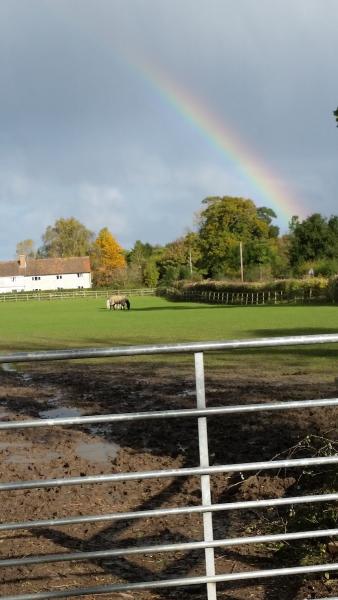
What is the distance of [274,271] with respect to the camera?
90.5m

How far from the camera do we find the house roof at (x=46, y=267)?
14162 cm

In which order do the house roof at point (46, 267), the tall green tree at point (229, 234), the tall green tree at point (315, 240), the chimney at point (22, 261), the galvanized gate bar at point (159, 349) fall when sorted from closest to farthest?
the galvanized gate bar at point (159, 349)
the tall green tree at point (315, 240)
the tall green tree at point (229, 234)
the house roof at point (46, 267)
the chimney at point (22, 261)

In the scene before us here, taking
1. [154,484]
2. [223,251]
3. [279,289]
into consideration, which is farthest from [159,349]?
[223,251]

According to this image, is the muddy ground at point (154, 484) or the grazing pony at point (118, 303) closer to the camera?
the muddy ground at point (154, 484)

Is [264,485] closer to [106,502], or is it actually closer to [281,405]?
[106,502]

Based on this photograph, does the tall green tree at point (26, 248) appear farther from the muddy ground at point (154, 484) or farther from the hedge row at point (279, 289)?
the muddy ground at point (154, 484)

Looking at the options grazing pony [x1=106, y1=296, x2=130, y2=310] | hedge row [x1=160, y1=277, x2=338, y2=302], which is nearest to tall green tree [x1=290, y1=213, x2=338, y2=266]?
hedge row [x1=160, y1=277, x2=338, y2=302]

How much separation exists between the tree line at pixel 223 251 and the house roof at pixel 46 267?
9.71ft

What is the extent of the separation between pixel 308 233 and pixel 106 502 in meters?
87.6

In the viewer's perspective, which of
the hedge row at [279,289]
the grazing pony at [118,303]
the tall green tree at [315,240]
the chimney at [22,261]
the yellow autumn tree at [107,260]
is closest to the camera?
the hedge row at [279,289]

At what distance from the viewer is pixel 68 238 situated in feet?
500

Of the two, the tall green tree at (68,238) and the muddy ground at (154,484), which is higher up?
the tall green tree at (68,238)

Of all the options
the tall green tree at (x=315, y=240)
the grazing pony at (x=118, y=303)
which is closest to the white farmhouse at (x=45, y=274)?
the tall green tree at (x=315, y=240)

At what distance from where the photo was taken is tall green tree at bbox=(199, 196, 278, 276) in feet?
319
